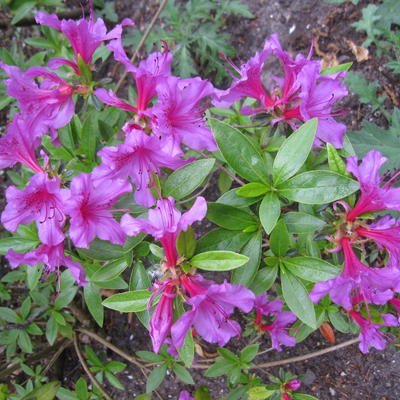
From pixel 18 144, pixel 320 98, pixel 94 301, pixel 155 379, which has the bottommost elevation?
pixel 155 379

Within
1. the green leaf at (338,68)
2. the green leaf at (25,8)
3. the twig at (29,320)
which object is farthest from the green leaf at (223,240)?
A: the green leaf at (25,8)

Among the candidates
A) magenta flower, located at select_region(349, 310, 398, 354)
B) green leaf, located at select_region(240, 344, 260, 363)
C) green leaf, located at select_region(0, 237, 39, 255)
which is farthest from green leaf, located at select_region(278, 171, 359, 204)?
green leaf, located at select_region(0, 237, 39, 255)

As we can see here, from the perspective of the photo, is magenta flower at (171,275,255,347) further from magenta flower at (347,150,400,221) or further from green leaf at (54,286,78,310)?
green leaf at (54,286,78,310)

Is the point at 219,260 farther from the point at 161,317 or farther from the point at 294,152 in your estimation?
the point at 294,152

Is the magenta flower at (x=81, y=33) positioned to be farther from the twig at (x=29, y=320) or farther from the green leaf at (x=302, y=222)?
the twig at (x=29, y=320)

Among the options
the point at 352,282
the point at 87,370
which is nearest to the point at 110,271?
the point at 352,282

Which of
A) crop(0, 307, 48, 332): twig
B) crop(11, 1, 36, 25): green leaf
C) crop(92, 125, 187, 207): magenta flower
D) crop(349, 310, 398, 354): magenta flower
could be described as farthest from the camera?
crop(11, 1, 36, 25): green leaf
